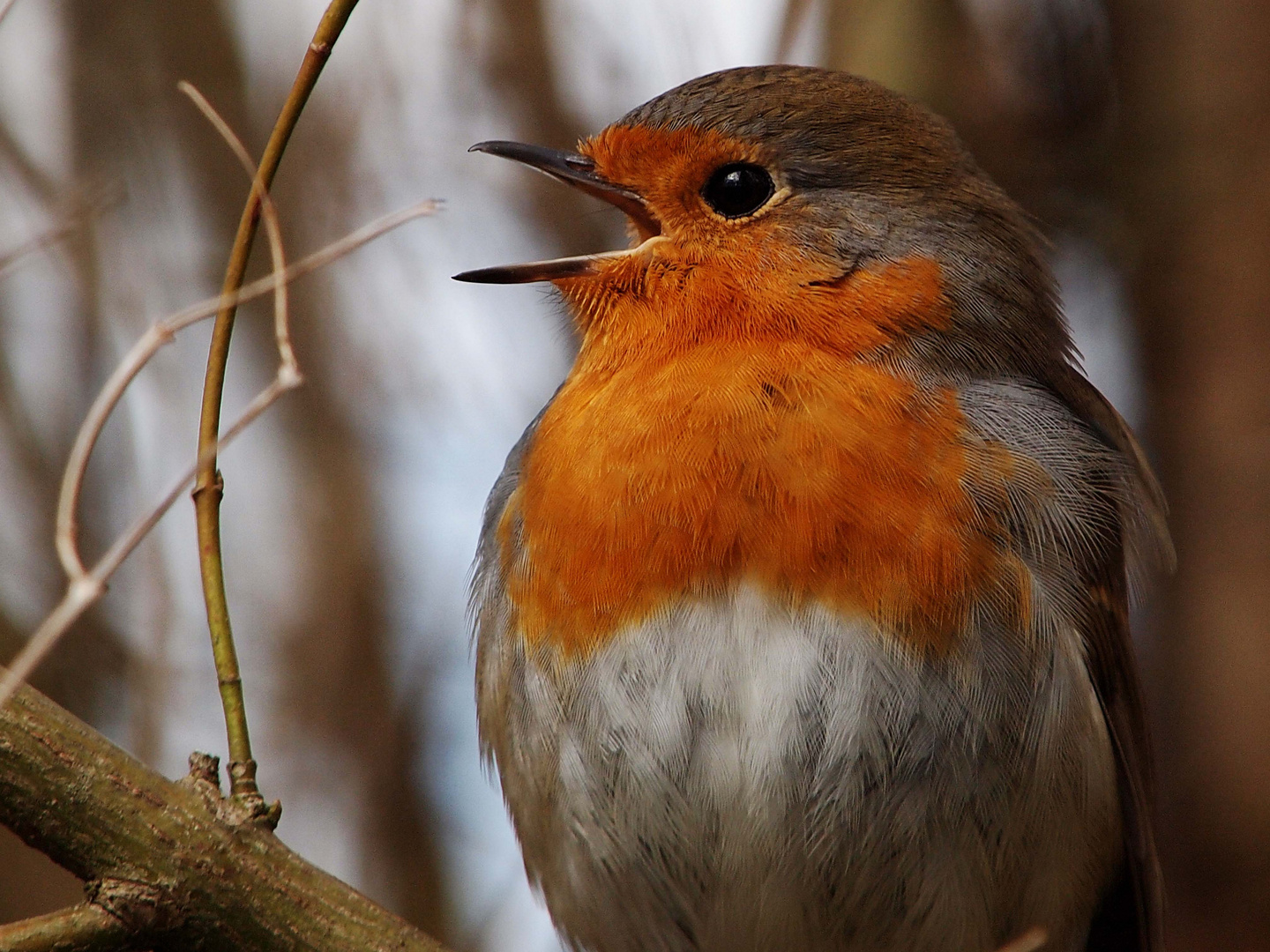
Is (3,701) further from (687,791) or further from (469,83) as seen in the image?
(469,83)

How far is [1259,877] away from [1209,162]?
88.6 inches

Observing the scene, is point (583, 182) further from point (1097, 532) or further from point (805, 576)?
point (1097, 532)

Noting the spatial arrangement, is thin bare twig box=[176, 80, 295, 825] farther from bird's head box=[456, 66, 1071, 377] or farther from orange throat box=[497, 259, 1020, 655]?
bird's head box=[456, 66, 1071, 377]

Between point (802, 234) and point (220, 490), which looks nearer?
point (220, 490)

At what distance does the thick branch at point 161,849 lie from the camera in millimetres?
1914

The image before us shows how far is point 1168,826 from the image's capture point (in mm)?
4672

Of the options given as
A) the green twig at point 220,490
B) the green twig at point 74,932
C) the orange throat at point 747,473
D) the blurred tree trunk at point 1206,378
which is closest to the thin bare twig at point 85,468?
the green twig at point 220,490

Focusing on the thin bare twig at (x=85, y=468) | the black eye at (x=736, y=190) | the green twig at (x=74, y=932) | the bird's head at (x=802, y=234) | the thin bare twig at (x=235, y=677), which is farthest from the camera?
the black eye at (x=736, y=190)

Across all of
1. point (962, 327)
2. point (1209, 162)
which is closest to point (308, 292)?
point (962, 327)

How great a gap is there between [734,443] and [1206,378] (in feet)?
8.80

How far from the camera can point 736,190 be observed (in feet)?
10.4

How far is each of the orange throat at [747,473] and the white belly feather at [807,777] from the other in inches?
2.7

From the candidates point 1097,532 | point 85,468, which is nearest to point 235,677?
point 85,468

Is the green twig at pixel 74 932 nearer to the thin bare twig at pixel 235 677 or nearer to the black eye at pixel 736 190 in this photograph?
the thin bare twig at pixel 235 677
